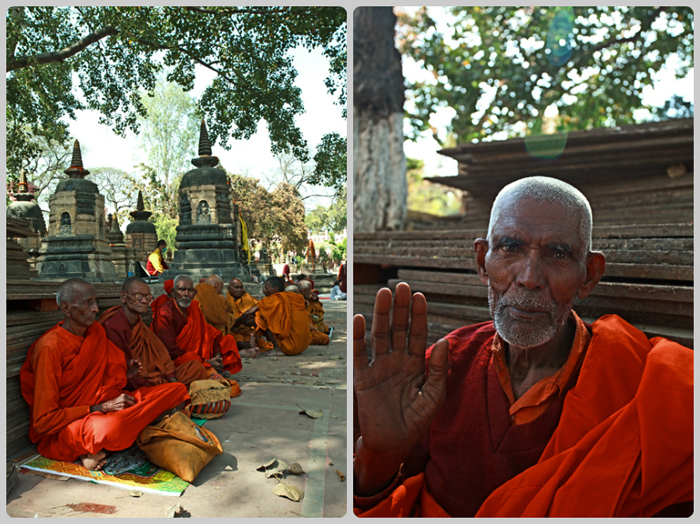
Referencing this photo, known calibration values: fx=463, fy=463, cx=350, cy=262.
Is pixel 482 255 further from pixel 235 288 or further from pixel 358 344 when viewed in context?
pixel 235 288

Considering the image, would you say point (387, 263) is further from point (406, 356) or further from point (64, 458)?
point (64, 458)

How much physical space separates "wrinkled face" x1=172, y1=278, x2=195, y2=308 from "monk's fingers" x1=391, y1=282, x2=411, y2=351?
4381mm

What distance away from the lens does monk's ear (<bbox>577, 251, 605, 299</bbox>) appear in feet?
6.35

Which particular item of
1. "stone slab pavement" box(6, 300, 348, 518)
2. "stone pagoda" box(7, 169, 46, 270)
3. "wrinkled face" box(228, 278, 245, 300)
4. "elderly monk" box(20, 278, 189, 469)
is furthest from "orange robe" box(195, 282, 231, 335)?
"stone pagoda" box(7, 169, 46, 270)

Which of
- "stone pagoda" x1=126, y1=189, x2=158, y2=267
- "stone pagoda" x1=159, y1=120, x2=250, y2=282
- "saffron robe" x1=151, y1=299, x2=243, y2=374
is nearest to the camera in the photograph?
"saffron robe" x1=151, y1=299, x2=243, y2=374

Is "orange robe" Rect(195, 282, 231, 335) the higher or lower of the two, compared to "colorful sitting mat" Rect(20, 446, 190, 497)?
higher

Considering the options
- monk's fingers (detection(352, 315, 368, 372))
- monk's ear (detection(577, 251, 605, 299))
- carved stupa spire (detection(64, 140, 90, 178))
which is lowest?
monk's fingers (detection(352, 315, 368, 372))

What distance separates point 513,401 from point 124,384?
9.92ft

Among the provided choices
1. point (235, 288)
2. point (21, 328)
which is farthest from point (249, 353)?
point (21, 328)

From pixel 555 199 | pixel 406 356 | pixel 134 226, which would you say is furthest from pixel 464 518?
pixel 134 226

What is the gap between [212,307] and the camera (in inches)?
271

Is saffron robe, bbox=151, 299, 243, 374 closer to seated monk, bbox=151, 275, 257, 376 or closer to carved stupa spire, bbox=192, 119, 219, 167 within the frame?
seated monk, bbox=151, 275, 257, 376

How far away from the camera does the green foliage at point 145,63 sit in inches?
197

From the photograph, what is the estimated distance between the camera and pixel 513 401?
196cm
